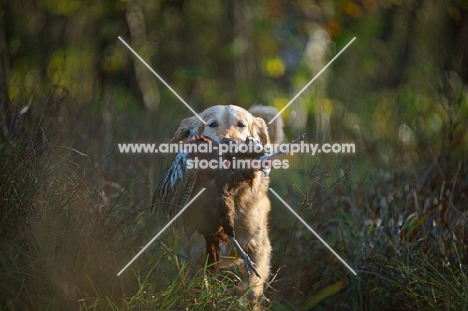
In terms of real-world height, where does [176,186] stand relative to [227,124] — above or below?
above

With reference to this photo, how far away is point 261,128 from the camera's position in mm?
4820

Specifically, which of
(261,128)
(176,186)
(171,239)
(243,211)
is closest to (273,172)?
(261,128)

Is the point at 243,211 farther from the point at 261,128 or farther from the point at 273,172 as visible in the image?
the point at 273,172

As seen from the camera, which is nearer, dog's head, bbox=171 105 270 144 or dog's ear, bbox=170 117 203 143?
dog's head, bbox=171 105 270 144

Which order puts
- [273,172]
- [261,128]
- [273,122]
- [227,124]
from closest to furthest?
[227,124]
[261,128]
[273,122]
[273,172]

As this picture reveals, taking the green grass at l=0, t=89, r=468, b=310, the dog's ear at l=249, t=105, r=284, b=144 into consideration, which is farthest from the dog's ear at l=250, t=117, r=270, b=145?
the green grass at l=0, t=89, r=468, b=310

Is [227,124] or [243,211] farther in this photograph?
[227,124]

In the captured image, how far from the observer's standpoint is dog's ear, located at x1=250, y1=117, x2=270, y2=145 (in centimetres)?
472

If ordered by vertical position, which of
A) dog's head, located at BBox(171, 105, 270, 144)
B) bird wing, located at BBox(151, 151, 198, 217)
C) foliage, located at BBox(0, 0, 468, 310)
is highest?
bird wing, located at BBox(151, 151, 198, 217)

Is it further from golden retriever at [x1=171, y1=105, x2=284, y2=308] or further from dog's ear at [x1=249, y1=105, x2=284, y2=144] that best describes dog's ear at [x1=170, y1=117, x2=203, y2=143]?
dog's ear at [x1=249, y1=105, x2=284, y2=144]

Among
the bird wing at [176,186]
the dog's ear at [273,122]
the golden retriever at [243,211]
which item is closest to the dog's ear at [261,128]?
the golden retriever at [243,211]

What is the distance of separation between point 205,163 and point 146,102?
5017 millimetres

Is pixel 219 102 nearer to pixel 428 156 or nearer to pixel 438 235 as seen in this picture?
pixel 428 156

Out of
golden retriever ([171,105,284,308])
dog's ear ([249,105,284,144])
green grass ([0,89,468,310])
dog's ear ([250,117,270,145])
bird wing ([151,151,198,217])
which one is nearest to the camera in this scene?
green grass ([0,89,468,310])
